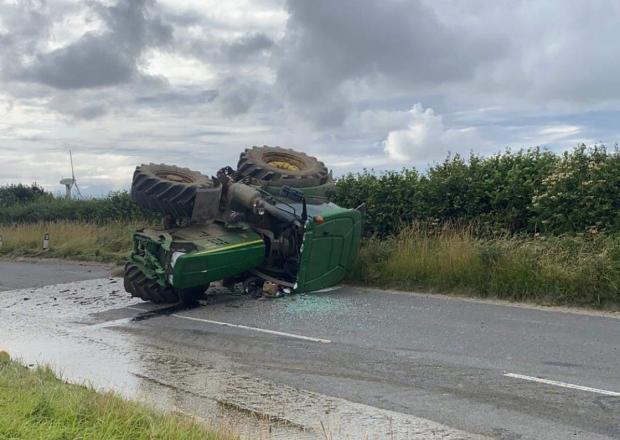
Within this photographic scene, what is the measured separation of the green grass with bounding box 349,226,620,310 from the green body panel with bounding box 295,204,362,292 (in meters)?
0.99

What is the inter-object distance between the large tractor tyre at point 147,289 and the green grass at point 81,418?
5729 millimetres

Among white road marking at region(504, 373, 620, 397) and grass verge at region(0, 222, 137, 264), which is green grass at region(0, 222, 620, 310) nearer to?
white road marking at region(504, 373, 620, 397)

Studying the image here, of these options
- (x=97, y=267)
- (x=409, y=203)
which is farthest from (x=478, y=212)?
(x=97, y=267)

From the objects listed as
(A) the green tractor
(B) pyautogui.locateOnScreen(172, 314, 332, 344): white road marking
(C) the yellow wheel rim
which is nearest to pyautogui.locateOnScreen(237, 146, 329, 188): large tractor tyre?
(C) the yellow wheel rim

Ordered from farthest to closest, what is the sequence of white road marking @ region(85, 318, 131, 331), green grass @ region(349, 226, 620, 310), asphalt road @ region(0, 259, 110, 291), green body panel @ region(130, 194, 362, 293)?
1. asphalt road @ region(0, 259, 110, 291)
2. green body panel @ region(130, 194, 362, 293)
3. green grass @ region(349, 226, 620, 310)
4. white road marking @ region(85, 318, 131, 331)

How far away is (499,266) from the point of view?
11312 mm

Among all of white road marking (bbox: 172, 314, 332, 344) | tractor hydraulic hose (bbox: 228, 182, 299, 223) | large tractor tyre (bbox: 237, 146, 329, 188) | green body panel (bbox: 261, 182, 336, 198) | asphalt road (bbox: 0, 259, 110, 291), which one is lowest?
asphalt road (bbox: 0, 259, 110, 291)

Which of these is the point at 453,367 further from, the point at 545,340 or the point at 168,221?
the point at 168,221

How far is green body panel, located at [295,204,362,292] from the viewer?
11344 mm

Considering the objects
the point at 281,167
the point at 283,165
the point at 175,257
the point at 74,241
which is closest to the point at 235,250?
the point at 175,257

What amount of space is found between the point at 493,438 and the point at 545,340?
3103 mm

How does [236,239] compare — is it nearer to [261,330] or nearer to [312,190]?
[312,190]

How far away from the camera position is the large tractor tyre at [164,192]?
11609mm

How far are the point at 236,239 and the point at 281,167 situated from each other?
9.13ft
